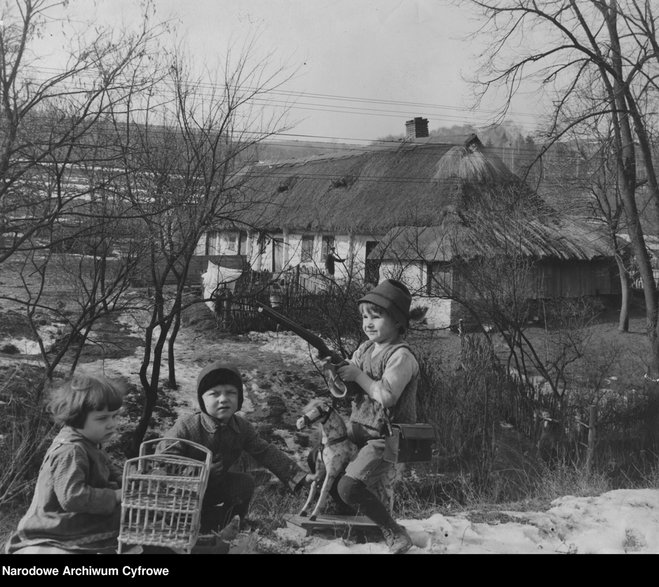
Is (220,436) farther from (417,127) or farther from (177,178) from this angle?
(417,127)

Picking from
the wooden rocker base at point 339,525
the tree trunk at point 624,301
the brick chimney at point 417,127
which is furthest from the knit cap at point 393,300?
the brick chimney at point 417,127

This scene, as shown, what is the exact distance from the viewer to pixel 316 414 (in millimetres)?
2984

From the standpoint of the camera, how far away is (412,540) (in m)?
3.11

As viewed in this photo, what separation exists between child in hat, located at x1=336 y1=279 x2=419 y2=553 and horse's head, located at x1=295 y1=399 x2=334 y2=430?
6.3 inches

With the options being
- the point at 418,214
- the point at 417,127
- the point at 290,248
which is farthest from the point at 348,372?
the point at 417,127

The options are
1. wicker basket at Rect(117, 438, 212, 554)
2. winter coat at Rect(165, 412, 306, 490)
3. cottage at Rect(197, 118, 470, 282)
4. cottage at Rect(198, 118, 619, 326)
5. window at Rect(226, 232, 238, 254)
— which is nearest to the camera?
wicker basket at Rect(117, 438, 212, 554)

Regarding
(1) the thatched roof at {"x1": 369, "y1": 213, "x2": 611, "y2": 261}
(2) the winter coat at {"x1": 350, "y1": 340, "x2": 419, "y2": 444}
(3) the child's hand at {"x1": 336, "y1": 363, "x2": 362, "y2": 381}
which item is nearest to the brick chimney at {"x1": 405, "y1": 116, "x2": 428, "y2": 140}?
(1) the thatched roof at {"x1": 369, "y1": 213, "x2": 611, "y2": 261}

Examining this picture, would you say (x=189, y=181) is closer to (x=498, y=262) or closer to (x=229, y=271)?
(x=498, y=262)

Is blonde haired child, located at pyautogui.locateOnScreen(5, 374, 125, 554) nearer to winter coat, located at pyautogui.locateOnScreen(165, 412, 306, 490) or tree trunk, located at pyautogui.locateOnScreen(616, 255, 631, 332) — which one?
winter coat, located at pyautogui.locateOnScreen(165, 412, 306, 490)

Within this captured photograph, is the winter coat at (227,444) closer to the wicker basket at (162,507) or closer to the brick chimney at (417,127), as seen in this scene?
the wicker basket at (162,507)

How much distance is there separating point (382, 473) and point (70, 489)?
52.5 inches

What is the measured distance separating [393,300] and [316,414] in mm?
625

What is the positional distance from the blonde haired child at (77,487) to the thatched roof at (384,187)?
1485cm

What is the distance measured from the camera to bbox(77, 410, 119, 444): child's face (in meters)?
2.47
